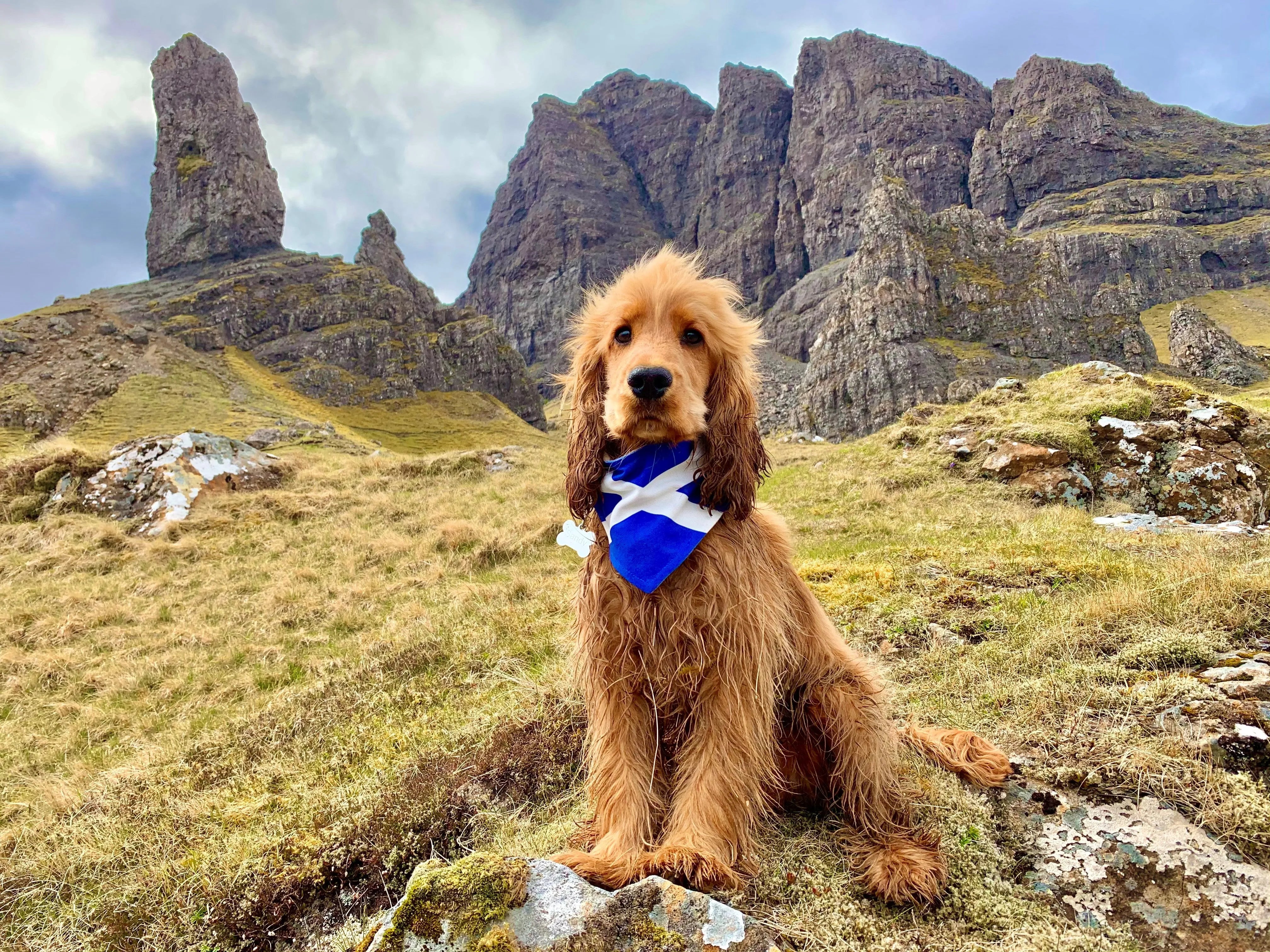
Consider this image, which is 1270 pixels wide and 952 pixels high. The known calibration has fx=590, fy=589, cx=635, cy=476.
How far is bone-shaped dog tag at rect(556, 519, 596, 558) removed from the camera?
306 centimetres

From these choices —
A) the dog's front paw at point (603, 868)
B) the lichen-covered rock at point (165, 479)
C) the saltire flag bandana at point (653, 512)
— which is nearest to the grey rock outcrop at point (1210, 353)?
the saltire flag bandana at point (653, 512)

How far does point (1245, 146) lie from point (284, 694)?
6840 inches

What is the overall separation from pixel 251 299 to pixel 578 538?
86505mm

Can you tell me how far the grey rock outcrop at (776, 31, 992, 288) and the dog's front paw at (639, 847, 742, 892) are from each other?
135 metres

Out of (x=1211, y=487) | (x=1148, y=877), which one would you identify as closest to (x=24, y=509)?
(x=1148, y=877)

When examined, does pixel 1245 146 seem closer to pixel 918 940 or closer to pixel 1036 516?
pixel 1036 516

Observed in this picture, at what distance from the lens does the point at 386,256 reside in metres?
109

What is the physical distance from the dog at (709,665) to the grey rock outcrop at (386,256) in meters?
103

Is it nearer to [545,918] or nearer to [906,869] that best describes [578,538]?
[545,918]

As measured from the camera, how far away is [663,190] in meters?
187

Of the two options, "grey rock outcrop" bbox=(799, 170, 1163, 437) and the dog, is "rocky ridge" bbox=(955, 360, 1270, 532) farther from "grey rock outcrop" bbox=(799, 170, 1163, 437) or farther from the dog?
"grey rock outcrop" bbox=(799, 170, 1163, 437)

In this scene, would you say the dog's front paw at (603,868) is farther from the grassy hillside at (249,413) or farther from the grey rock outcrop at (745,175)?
the grey rock outcrop at (745,175)

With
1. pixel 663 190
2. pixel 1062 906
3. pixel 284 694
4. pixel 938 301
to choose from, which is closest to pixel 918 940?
pixel 1062 906

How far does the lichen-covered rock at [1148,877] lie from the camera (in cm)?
194
